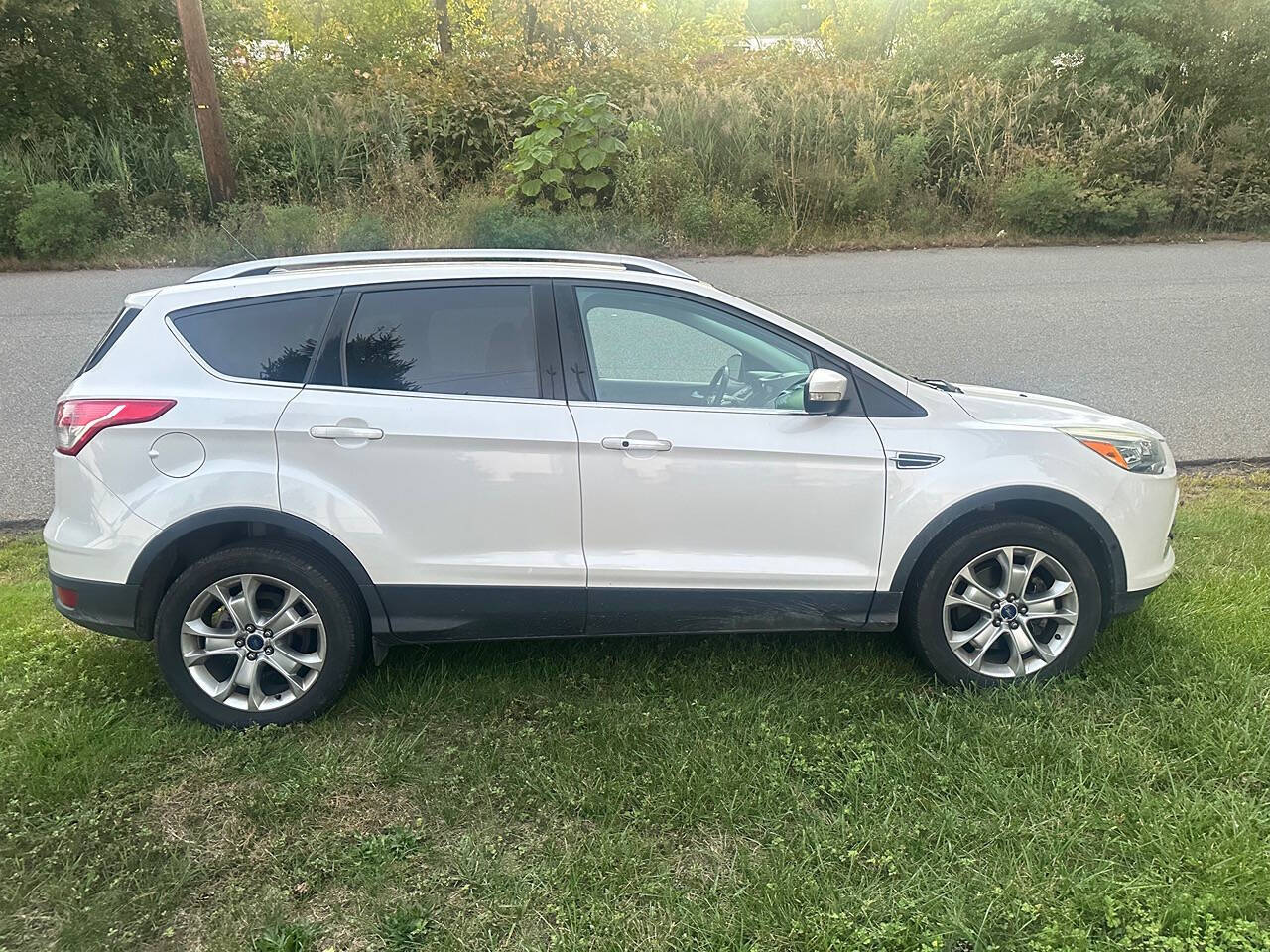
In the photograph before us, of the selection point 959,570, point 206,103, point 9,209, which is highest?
point 206,103

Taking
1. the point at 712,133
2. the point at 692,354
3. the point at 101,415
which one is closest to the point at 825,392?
the point at 692,354

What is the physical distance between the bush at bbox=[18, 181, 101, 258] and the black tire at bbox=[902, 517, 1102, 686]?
41.7ft

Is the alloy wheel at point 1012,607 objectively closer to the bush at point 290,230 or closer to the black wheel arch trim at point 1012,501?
the black wheel arch trim at point 1012,501

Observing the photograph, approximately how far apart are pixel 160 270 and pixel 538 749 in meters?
11.0

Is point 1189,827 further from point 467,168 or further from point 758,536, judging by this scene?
point 467,168

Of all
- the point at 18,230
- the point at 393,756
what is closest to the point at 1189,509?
the point at 393,756

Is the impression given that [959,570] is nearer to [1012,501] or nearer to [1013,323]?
[1012,501]

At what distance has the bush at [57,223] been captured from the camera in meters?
12.2

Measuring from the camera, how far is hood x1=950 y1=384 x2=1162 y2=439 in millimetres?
3805

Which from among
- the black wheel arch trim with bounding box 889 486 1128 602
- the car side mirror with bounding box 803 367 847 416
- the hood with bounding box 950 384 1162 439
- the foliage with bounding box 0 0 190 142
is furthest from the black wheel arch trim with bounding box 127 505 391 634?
the foliage with bounding box 0 0 190 142

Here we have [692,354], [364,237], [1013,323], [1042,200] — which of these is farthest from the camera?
[1042,200]

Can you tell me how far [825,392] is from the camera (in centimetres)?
355

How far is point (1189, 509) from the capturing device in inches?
217

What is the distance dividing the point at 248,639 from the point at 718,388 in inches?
82.5
